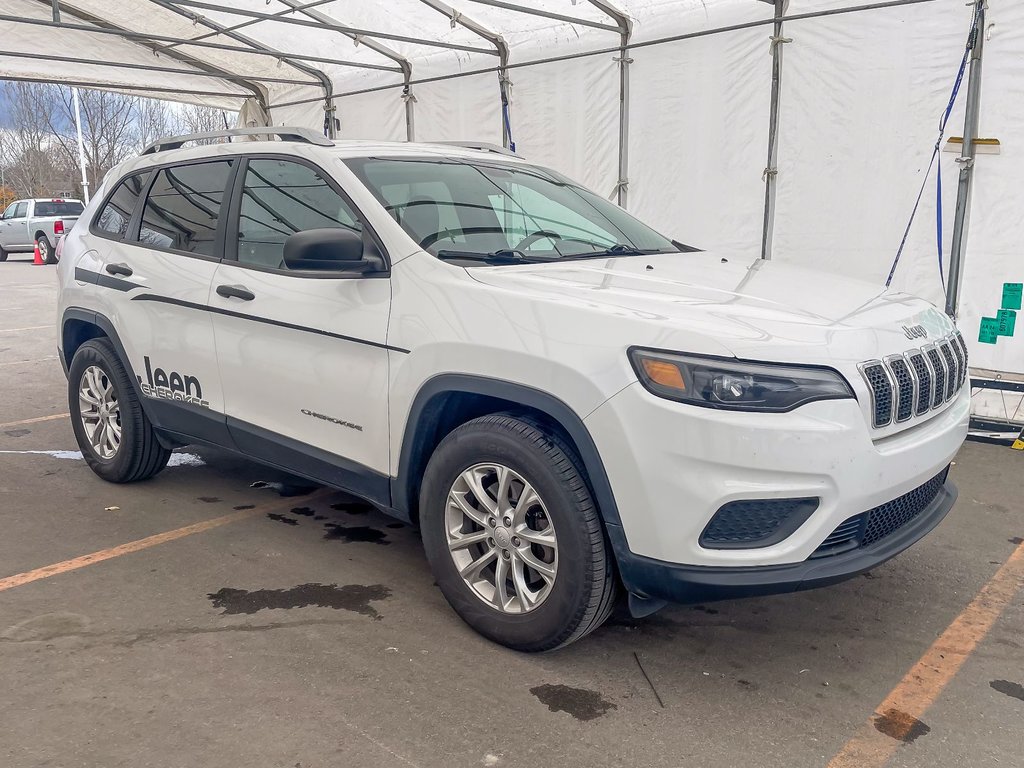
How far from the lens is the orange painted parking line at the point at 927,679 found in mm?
2486

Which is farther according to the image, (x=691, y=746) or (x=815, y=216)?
(x=815, y=216)

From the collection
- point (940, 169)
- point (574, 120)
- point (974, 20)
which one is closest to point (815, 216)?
point (940, 169)

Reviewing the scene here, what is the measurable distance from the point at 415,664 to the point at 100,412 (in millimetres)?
2735

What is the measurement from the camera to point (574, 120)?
29.4 feet

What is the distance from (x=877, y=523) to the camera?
2.72 meters

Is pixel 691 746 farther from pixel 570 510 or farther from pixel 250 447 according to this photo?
pixel 250 447

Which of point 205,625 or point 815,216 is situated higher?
point 815,216

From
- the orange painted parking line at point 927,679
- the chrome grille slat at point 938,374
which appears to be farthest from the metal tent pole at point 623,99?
the chrome grille slat at point 938,374

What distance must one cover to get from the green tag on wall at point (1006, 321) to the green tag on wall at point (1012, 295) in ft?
0.14

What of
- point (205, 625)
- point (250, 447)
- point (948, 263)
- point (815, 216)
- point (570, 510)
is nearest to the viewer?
point (570, 510)

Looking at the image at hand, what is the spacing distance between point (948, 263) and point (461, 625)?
5012 millimetres

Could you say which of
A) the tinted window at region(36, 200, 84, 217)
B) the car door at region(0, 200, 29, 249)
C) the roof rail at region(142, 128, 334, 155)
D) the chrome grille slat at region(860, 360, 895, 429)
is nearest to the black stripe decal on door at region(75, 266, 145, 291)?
the roof rail at region(142, 128, 334, 155)

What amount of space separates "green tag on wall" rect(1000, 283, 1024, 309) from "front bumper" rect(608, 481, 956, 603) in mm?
4352

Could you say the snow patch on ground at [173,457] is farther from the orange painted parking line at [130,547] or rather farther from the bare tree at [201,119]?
the bare tree at [201,119]
